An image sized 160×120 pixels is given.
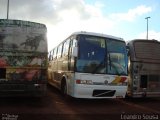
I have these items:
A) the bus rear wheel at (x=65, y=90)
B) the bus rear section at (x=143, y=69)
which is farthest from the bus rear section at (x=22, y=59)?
the bus rear section at (x=143, y=69)

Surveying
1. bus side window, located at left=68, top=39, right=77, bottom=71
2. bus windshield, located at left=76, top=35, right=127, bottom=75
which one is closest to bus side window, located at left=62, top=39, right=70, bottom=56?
bus side window, located at left=68, top=39, right=77, bottom=71

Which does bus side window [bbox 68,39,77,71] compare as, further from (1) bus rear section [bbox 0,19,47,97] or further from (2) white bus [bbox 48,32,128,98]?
→ (1) bus rear section [bbox 0,19,47,97]

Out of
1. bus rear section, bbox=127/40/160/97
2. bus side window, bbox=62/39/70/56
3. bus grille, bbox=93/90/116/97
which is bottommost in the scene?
bus grille, bbox=93/90/116/97

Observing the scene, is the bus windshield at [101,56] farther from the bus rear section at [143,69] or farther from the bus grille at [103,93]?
the bus rear section at [143,69]

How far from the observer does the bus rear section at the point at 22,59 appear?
13945mm

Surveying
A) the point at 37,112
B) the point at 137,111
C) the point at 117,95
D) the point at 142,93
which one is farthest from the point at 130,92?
the point at 37,112

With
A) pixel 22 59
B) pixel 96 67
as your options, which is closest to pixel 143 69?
pixel 96 67

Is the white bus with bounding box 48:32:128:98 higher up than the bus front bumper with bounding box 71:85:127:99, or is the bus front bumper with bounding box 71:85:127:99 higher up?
the white bus with bounding box 48:32:128:98

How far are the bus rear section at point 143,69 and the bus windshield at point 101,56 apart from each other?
60.0 inches

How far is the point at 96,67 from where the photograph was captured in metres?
14.9

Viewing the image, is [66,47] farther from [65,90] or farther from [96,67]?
[96,67]

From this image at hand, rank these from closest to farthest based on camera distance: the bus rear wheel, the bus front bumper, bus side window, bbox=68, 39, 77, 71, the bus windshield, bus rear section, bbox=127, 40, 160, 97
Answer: the bus front bumper
the bus windshield
bus side window, bbox=68, 39, 77, 71
the bus rear wheel
bus rear section, bbox=127, 40, 160, 97

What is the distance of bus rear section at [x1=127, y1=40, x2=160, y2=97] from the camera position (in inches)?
662

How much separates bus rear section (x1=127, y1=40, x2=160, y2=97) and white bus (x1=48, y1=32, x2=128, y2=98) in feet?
4.91
